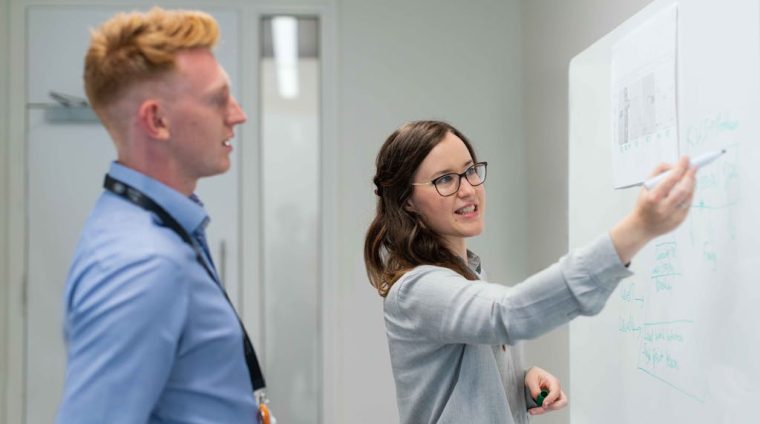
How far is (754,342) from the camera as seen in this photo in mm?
1149

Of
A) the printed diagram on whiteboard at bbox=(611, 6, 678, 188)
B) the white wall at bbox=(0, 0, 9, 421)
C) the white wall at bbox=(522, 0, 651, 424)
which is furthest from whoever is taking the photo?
the white wall at bbox=(0, 0, 9, 421)

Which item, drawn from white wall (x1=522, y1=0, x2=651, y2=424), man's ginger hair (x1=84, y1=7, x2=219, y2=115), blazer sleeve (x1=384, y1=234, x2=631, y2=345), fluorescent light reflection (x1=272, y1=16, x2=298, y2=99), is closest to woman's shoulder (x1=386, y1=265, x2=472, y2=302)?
blazer sleeve (x1=384, y1=234, x2=631, y2=345)

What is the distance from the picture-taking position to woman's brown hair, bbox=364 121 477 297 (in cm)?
143

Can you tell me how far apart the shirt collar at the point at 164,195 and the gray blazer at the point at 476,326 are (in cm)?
42

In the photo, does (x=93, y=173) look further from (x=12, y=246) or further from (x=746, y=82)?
(x=746, y=82)

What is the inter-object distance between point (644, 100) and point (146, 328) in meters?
1.06

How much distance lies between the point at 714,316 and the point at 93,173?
9.03 feet

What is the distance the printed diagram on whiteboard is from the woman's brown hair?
33cm

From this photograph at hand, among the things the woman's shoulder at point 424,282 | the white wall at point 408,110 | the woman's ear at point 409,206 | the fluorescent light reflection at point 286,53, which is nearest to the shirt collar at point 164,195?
the woman's shoulder at point 424,282

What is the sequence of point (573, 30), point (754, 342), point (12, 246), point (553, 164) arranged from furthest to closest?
point (12, 246), point (553, 164), point (573, 30), point (754, 342)

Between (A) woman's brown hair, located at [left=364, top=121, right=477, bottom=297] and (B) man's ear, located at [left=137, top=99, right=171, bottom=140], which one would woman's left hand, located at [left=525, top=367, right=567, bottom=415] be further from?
(B) man's ear, located at [left=137, top=99, right=171, bottom=140]

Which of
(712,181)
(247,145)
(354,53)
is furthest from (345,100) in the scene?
(712,181)

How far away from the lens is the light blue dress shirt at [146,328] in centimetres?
89

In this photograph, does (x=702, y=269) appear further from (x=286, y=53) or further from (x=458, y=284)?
(x=286, y=53)
